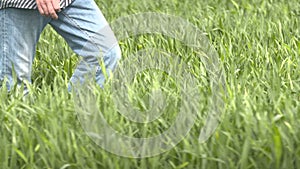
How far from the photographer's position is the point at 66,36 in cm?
346

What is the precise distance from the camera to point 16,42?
337 cm

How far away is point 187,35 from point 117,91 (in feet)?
3.85

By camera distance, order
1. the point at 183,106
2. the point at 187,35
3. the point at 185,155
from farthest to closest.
→ 1. the point at 187,35
2. the point at 183,106
3. the point at 185,155

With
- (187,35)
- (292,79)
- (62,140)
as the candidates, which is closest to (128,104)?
(62,140)

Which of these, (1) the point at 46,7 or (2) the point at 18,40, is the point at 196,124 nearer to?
Result: (1) the point at 46,7

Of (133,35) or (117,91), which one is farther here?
(133,35)

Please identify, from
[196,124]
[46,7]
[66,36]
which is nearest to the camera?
[196,124]

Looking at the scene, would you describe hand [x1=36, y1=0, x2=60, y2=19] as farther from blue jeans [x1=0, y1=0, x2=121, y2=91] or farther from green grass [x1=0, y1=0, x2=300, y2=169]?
green grass [x1=0, y1=0, x2=300, y2=169]

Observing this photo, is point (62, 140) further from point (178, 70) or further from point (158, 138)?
point (178, 70)

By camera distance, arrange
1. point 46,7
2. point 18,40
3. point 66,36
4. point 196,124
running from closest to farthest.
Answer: point 196,124 < point 46,7 < point 18,40 < point 66,36

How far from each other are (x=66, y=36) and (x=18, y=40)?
22cm

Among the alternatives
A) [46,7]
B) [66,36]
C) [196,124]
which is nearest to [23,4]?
[46,7]

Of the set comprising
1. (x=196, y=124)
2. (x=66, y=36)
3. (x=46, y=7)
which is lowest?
(x=196, y=124)

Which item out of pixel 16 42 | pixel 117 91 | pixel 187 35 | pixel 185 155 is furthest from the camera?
pixel 187 35
